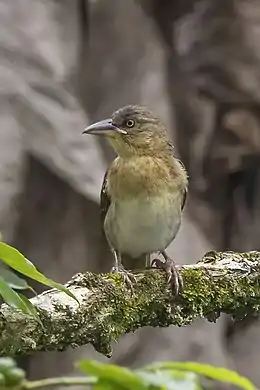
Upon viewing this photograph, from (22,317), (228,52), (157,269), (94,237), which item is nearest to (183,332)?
(94,237)

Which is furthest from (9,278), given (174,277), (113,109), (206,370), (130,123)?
(113,109)

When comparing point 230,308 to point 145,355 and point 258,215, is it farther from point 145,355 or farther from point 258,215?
point 258,215

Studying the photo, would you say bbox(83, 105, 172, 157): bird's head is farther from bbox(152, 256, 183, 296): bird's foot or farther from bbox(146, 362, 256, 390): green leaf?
bbox(146, 362, 256, 390): green leaf

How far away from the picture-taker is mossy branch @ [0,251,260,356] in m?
1.54

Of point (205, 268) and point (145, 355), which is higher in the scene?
point (145, 355)

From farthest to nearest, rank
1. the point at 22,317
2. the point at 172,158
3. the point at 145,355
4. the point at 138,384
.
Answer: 1. the point at 145,355
2. the point at 172,158
3. the point at 22,317
4. the point at 138,384

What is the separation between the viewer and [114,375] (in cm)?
57

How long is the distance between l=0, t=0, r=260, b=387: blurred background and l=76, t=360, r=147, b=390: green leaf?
4.13 metres

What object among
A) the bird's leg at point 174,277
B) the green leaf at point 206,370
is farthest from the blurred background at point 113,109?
the green leaf at point 206,370

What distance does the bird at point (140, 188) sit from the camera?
2.82 metres

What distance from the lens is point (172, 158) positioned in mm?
3039

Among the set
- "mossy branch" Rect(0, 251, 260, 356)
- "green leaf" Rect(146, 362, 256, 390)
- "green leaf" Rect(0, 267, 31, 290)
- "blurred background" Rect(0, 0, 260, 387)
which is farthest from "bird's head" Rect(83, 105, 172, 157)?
"green leaf" Rect(146, 362, 256, 390)

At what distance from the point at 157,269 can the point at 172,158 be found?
74 centimetres

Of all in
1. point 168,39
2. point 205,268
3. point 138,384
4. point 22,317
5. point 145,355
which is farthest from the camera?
point 168,39
